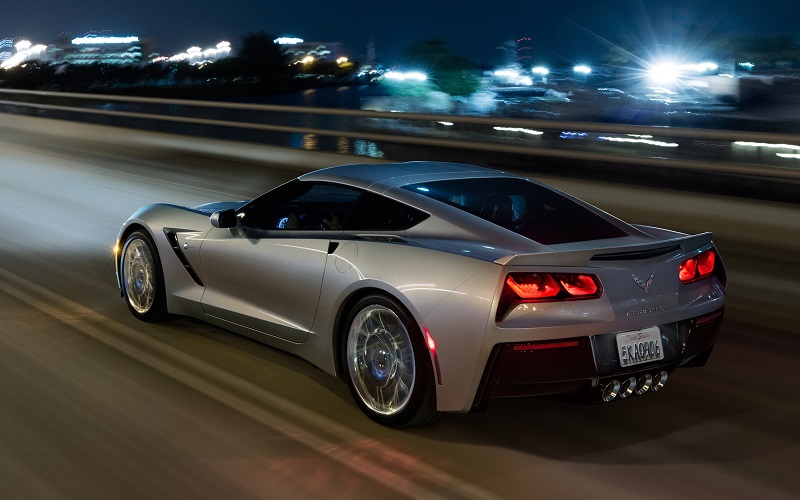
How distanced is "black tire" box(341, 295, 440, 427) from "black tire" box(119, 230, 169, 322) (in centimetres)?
218

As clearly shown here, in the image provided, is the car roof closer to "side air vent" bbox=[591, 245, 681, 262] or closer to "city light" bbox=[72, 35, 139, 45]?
"side air vent" bbox=[591, 245, 681, 262]

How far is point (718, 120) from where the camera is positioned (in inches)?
1622

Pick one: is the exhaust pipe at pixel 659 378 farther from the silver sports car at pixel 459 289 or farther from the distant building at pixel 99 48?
the distant building at pixel 99 48

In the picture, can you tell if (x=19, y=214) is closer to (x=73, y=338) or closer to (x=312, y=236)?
(x=73, y=338)

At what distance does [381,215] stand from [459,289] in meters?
0.92

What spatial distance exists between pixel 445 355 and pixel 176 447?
4.32ft

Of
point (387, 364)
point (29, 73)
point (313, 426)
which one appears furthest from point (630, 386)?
point (29, 73)

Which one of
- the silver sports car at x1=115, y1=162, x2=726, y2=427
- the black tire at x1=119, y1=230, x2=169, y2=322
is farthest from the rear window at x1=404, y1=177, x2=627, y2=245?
the black tire at x1=119, y1=230, x2=169, y2=322

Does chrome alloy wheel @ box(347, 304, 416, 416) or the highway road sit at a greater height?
chrome alloy wheel @ box(347, 304, 416, 416)

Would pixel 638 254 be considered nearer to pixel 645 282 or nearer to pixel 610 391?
pixel 645 282

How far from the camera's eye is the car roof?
562 centimetres

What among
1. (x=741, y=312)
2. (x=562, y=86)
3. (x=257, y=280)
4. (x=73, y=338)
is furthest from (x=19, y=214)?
(x=562, y=86)

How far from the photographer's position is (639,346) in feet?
15.8

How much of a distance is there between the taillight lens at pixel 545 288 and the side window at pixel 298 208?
5.00 ft
